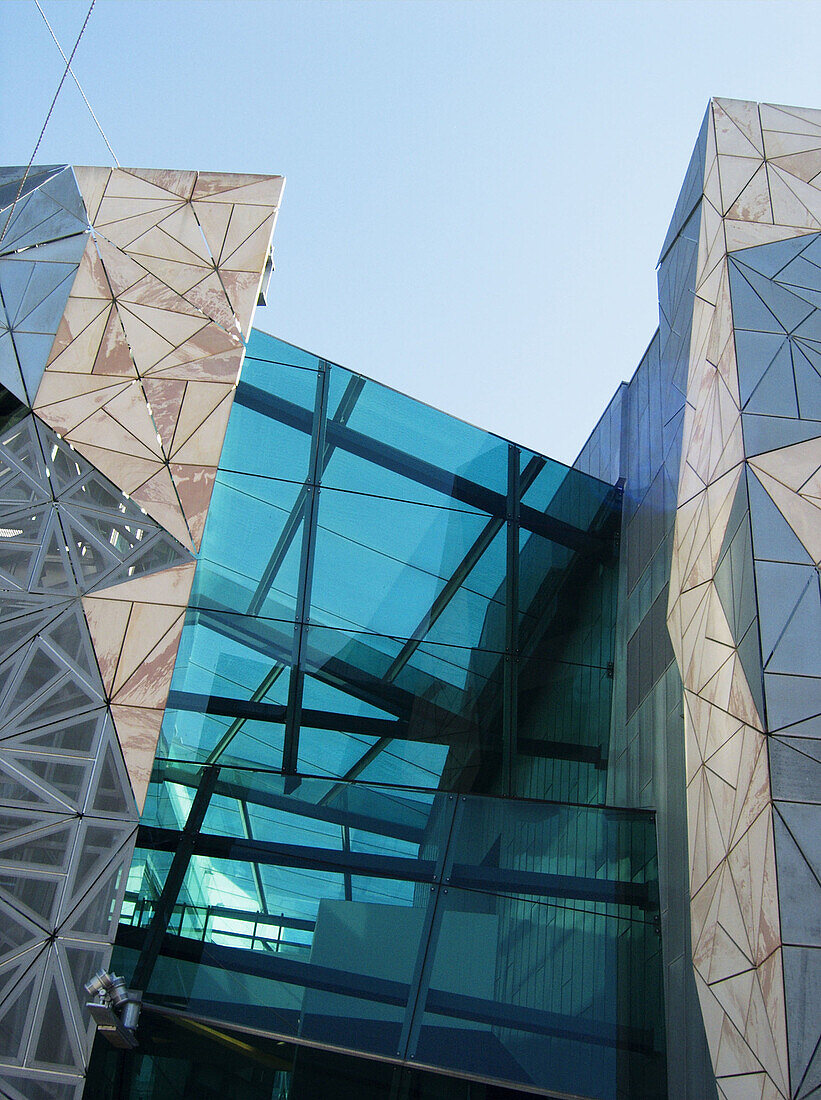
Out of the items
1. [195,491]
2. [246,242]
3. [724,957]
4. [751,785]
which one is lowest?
[724,957]

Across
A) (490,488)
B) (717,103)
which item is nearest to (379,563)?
(490,488)

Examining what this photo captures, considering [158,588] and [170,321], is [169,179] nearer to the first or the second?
[170,321]

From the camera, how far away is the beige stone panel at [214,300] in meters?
14.0

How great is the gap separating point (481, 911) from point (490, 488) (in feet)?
17.0

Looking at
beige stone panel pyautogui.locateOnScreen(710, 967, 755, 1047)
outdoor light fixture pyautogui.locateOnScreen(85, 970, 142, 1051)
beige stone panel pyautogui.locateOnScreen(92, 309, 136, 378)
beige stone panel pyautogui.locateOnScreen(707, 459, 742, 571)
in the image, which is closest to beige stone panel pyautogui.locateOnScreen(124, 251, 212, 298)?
beige stone panel pyautogui.locateOnScreen(92, 309, 136, 378)

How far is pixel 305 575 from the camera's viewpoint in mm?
12773

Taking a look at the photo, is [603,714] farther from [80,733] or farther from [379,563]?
[80,733]

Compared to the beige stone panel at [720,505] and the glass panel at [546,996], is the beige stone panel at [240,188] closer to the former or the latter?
the beige stone panel at [720,505]

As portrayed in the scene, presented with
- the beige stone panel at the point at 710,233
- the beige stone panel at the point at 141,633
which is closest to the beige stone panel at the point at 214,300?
the beige stone panel at the point at 141,633

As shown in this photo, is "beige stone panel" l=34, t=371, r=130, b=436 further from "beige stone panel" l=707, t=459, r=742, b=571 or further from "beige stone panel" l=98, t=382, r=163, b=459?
"beige stone panel" l=707, t=459, r=742, b=571

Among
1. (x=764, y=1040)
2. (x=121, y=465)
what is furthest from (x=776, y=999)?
(x=121, y=465)

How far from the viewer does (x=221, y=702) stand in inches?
471

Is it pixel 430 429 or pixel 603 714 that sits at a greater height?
pixel 430 429

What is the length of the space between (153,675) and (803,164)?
29.8 feet
